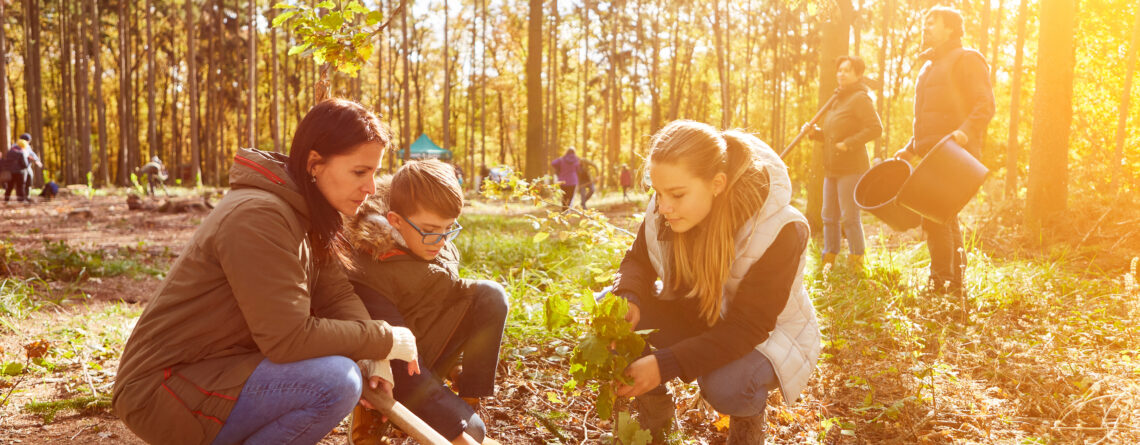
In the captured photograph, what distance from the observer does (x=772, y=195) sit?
225 cm

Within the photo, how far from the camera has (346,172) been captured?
2.08 metres

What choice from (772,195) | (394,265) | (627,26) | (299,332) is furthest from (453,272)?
(627,26)

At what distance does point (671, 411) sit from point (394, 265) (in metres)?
1.08

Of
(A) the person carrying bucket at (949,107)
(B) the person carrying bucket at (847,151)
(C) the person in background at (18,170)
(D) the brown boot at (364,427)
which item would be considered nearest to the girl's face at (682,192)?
(D) the brown boot at (364,427)

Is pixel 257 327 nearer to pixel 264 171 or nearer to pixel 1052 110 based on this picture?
pixel 264 171

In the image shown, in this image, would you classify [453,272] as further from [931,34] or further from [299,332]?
[931,34]

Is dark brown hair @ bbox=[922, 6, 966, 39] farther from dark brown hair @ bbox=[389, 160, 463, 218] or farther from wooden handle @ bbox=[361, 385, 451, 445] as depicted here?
wooden handle @ bbox=[361, 385, 451, 445]

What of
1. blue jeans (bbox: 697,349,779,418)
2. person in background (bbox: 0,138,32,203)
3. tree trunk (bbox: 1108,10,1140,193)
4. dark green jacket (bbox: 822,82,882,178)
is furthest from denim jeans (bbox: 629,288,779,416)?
person in background (bbox: 0,138,32,203)

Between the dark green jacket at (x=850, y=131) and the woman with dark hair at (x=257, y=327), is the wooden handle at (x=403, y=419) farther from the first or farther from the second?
the dark green jacket at (x=850, y=131)

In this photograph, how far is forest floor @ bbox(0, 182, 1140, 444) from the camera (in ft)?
9.44

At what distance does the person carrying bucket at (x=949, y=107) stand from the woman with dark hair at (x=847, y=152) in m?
0.47

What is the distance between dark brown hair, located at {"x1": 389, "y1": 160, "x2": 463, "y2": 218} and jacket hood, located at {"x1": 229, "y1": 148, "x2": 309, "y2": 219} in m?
0.51

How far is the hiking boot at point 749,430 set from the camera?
2316 mm

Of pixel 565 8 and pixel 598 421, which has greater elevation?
pixel 565 8
